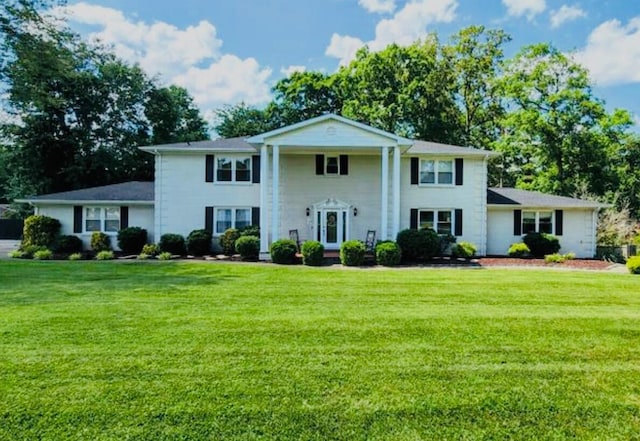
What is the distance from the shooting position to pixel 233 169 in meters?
18.8

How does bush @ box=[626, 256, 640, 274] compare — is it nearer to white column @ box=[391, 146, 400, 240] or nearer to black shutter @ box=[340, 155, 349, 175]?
white column @ box=[391, 146, 400, 240]

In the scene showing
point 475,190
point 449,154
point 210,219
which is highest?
point 449,154

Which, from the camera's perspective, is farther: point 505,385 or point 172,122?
point 172,122

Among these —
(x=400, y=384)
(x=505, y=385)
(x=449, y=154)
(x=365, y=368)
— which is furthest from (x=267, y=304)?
(x=449, y=154)

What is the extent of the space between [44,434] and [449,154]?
18.2 m

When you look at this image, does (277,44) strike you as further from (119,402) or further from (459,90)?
(119,402)

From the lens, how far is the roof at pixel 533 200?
61.4ft

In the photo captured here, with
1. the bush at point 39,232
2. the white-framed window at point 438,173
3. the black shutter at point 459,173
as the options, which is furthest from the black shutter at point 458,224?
the bush at point 39,232

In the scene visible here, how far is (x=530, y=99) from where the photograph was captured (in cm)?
2764

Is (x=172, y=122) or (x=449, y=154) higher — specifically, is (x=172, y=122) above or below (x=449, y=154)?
above

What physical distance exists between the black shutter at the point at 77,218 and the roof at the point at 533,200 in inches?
774

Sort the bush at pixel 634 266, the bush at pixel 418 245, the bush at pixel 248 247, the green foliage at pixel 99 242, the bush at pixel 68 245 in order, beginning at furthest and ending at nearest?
the green foliage at pixel 99 242 < the bush at pixel 68 245 < the bush at pixel 248 247 < the bush at pixel 418 245 < the bush at pixel 634 266

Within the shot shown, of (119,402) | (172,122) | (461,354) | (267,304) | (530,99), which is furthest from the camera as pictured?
(172,122)

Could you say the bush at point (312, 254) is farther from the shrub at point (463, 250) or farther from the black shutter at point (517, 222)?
the black shutter at point (517, 222)
